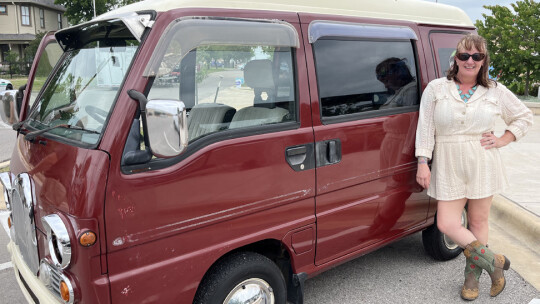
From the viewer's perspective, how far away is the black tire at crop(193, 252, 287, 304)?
8.12 ft

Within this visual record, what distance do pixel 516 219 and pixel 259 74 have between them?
12.1 ft

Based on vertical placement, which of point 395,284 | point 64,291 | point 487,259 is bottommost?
point 395,284

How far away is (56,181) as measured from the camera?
2.24m

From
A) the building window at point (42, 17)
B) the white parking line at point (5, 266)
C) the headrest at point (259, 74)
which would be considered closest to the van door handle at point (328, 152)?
the headrest at point (259, 74)

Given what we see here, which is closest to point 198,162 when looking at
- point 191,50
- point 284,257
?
point 191,50

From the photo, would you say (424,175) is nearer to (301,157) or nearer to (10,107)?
(301,157)

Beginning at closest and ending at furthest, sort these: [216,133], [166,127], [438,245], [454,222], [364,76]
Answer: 1. [166,127]
2. [216,133]
3. [364,76]
4. [454,222]
5. [438,245]

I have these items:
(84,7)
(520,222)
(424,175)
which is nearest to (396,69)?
(424,175)

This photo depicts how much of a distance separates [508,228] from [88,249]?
4.49 m

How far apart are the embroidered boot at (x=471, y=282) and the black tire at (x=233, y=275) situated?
5.31ft

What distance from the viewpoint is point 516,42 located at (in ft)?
41.2

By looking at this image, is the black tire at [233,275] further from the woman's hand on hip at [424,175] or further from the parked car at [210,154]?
the woman's hand on hip at [424,175]

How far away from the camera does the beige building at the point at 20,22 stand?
37344 mm

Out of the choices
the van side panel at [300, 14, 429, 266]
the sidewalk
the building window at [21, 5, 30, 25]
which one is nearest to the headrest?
the van side panel at [300, 14, 429, 266]
